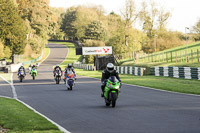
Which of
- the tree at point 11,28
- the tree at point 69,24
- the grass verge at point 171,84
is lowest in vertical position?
the grass verge at point 171,84

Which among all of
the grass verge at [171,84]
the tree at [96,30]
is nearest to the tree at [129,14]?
the tree at [96,30]

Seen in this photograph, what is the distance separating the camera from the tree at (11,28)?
233 ft

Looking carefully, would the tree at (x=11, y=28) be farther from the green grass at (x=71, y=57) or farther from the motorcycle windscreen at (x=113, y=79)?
the motorcycle windscreen at (x=113, y=79)

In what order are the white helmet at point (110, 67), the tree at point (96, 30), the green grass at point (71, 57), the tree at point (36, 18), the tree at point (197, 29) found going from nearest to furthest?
the white helmet at point (110, 67), the tree at point (197, 29), the tree at point (36, 18), the green grass at point (71, 57), the tree at point (96, 30)

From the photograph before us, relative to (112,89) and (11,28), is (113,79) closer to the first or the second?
(112,89)

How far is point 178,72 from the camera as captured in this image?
34.1 m

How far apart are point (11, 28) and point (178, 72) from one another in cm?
4612

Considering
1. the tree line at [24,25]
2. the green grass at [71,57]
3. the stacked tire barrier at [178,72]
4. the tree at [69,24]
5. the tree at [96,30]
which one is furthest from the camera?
the tree at [69,24]

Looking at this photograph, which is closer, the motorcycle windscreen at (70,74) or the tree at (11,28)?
the motorcycle windscreen at (70,74)

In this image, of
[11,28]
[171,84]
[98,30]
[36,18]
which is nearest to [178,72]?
[171,84]

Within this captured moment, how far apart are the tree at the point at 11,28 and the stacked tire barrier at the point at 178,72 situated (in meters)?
38.9

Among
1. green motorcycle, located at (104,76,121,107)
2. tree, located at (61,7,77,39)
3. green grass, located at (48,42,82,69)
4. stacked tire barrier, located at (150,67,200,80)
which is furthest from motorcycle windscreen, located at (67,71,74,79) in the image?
tree, located at (61,7,77,39)

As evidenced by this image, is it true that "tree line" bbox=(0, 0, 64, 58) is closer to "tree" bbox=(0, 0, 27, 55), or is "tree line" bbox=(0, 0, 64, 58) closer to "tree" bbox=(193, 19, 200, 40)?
"tree" bbox=(0, 0, 27, 55)

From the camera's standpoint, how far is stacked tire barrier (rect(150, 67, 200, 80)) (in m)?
30.9
